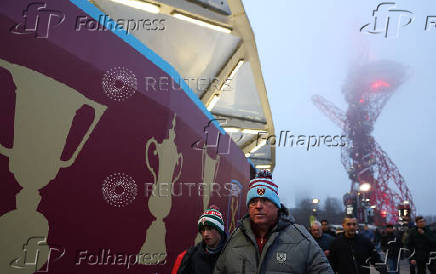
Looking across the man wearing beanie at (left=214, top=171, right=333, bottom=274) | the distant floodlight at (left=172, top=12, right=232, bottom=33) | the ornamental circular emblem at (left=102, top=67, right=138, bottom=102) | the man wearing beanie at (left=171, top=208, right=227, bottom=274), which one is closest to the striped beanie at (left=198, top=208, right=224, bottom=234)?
the man wearing beanie at (left=171, top=208, right=227, bottom=274)

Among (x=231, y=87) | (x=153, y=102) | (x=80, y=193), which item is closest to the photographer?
(x=80, y=193)

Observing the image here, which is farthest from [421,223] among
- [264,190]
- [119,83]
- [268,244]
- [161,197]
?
[119,83]

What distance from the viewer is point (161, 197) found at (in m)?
3.87

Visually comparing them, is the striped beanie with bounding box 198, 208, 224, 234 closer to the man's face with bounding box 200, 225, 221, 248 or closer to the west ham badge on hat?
the man's face with bounding box 200, 225, 221, 248

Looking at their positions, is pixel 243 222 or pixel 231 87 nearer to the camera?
pixel 243 222

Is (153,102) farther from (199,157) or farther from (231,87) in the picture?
(231,87)

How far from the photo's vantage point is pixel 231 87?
953 centimetres

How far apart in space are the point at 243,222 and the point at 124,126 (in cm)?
173

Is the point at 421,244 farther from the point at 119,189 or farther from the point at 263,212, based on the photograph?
the point at 119,189

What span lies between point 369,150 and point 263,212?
4860 centimetres

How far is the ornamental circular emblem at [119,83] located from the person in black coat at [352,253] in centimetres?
330

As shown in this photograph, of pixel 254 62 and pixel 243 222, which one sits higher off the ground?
pixel 254 62

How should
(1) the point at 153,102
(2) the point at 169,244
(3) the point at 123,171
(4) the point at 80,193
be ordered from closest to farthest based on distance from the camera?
1. (4) the point at 80,193
2. (3) the point at 123,171
3. (1) the point at 153,102
4. (2) the point at 169,244

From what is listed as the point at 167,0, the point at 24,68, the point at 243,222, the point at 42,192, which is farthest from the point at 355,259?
the point at 167,0
